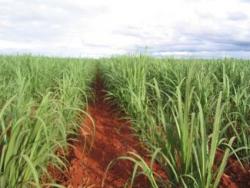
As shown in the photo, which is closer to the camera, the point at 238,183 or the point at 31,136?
the point at 31,136

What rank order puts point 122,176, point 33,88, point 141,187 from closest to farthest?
1. point 141,187
2. point 122,176
3. point 33,88

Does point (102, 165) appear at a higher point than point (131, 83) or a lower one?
lower

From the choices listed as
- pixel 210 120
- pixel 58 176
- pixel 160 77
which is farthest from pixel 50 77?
pixel 58 176

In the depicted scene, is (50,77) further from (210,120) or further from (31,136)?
(31,136)

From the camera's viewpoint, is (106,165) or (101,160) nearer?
(106,165)

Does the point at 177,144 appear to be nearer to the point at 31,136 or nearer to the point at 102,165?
the point at 31,136

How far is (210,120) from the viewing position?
198 inches

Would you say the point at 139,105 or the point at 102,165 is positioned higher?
the point at 139,105

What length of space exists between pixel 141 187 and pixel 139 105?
1.52 meters

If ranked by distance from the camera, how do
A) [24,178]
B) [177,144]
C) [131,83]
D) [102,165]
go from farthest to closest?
[131,83]
[102,165]
[177,144]
[24,178]

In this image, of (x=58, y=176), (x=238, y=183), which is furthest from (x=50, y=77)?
(x=238, y=183)

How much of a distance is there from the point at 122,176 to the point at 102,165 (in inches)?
14.0

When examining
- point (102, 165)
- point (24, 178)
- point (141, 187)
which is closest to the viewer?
point (24, 178)

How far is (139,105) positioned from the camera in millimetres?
5043
